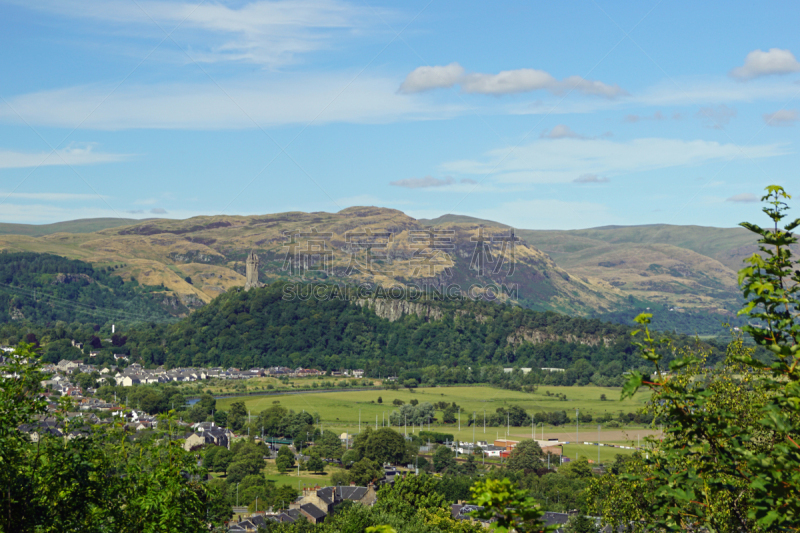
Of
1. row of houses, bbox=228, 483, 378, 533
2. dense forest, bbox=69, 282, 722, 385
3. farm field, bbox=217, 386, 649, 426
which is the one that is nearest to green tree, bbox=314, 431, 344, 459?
farm field, bbox=217, 386, 649, 426

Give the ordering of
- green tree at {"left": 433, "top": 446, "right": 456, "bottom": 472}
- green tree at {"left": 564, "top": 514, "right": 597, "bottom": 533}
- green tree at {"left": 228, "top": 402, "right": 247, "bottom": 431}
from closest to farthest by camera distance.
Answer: green tree at {"left": 564, "top": 514, "right": 597, "bottom": 533} < green tree at {"left": 433, "top": 446, "right": 456, "bottom": 472} < green tree at {"left": 228, "top": 402, "right": 247, "bottom": 431}

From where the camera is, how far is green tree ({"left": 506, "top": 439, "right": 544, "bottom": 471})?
164 ft

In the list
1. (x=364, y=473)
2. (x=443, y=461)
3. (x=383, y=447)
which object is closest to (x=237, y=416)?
(x=383, y=447)

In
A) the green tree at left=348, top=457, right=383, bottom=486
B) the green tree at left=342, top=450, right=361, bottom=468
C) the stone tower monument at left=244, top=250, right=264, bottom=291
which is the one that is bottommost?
the green tree at left=342, top=450, right=361, bottom=468

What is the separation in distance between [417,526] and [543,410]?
60.8 metres

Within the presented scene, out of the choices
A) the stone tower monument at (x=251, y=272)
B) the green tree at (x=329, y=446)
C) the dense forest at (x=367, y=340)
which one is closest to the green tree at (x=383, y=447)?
the green tree at (x=329, y=446)

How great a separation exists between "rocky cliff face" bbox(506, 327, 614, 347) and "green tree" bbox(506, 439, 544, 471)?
3172 inches

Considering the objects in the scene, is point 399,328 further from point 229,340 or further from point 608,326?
point 608,326

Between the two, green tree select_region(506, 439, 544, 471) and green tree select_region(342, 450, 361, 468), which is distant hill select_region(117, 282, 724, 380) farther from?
green tree select_region(342, 450, 361, 468)

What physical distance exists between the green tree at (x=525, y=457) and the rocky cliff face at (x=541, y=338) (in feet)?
264

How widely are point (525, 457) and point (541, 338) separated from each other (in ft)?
287

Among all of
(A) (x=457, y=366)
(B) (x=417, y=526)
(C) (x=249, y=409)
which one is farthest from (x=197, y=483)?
(A) (x=457, y=366)

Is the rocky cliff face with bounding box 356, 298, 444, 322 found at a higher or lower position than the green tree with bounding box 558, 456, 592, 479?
higher

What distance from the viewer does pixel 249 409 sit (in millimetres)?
77688
